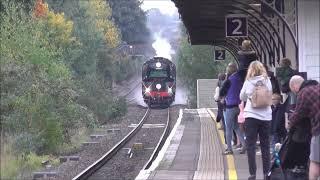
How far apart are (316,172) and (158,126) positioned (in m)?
24.5

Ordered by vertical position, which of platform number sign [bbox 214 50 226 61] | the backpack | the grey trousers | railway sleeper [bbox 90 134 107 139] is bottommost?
railway sleeper [bbox 90 134 107 139]

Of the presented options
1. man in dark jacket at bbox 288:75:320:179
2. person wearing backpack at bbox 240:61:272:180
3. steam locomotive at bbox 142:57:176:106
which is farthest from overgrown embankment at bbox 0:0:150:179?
man in dark jacket at bbox 288:75:320:179

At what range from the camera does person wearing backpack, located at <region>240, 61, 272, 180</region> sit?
10.0m

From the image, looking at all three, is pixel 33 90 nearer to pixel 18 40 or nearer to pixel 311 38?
pixel 18 40

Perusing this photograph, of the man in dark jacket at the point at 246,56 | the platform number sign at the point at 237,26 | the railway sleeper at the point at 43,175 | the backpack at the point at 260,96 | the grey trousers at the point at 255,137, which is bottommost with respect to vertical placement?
the railway sleeper at the point at 43,175

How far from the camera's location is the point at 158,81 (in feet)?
158

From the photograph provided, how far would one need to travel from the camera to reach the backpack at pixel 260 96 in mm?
10031

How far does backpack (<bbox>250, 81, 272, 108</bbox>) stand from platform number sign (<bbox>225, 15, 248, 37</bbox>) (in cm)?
511

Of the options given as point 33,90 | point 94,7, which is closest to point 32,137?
point 33,90

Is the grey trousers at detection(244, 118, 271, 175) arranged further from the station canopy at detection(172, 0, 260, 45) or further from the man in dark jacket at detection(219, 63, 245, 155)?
the station canopy at detection(172, 0, 260, 45)

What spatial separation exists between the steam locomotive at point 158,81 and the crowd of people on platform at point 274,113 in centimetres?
3350

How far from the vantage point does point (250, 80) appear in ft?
33.4

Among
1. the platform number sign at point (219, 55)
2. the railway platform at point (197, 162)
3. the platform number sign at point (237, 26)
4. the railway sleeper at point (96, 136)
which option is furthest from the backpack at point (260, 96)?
the railway sleeper at point (96, 136)

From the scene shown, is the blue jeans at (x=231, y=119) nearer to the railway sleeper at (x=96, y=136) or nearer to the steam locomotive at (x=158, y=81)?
the railway sleeper at (x=96, y=136)
